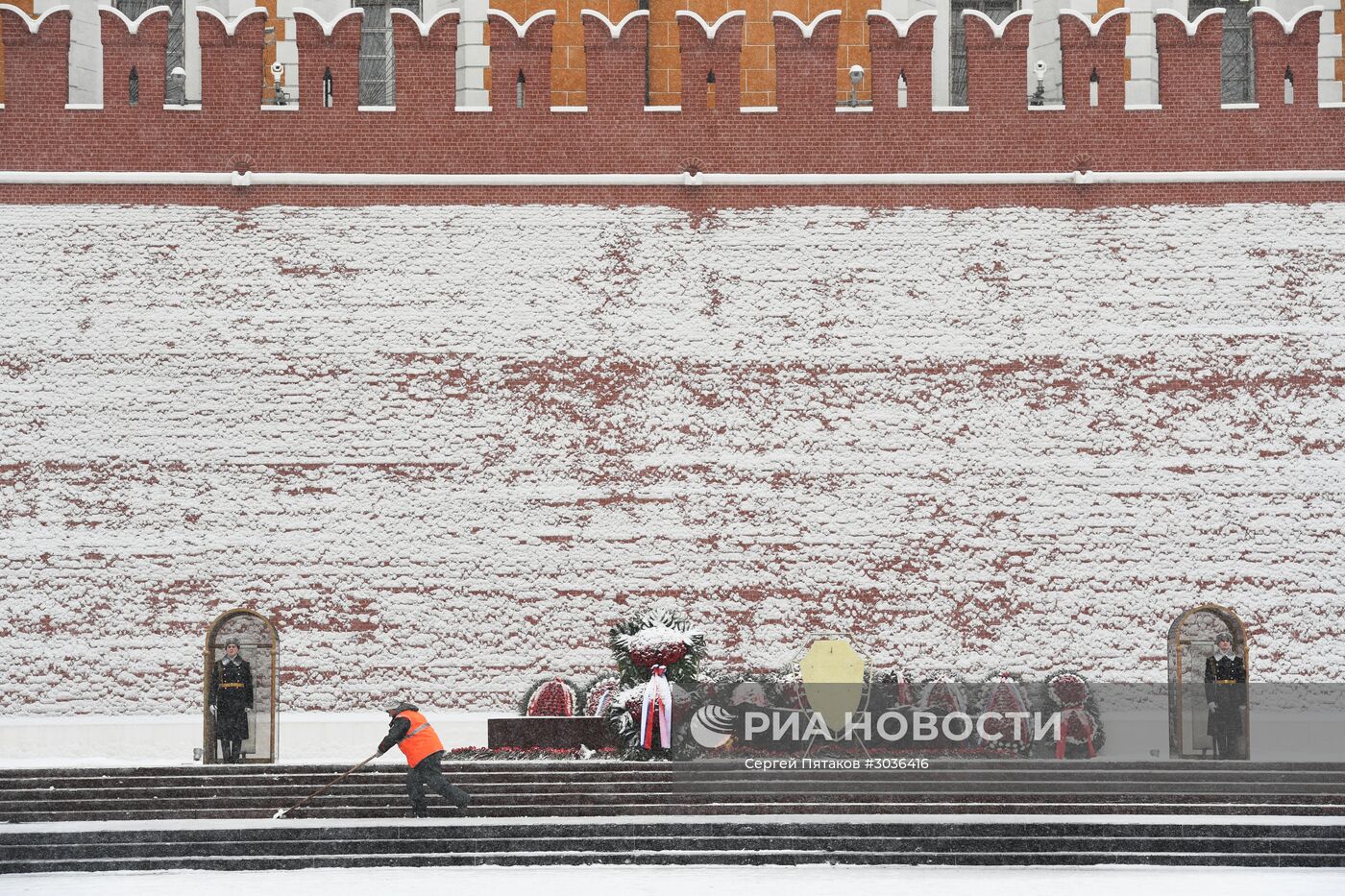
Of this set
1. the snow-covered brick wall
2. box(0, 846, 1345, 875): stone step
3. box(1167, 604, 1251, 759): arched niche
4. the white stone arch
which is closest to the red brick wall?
the snow-covered brick wall

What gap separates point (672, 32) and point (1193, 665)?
6.92m

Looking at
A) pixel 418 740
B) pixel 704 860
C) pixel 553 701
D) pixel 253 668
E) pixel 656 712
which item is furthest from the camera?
pixel 253 668

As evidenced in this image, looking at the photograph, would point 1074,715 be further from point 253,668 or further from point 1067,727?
point 253,668

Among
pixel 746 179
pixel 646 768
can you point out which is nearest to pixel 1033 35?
pixel 746 179

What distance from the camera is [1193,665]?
12578 mm

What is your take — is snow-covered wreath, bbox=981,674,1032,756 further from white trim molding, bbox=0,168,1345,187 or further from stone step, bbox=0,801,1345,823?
white trim molding, bbox=0,168,1345,187

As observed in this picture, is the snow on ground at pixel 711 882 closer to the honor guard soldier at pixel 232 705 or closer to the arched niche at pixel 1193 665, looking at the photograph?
the honor guard soldier at pixel 232 705

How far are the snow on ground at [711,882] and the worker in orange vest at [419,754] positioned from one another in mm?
780

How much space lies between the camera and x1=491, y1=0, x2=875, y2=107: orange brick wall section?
15125 millimetres

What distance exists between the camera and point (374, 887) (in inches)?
355

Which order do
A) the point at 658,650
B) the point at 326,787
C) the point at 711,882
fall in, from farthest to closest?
the point at 658,650 → the point at 326,787 → the point at 711,882

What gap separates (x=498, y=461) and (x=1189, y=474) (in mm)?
4974

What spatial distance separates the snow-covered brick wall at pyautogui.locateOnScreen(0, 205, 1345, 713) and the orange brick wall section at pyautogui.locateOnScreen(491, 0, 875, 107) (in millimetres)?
2642

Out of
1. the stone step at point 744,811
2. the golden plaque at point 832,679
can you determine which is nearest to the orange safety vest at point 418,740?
the stone step at point 744,811
